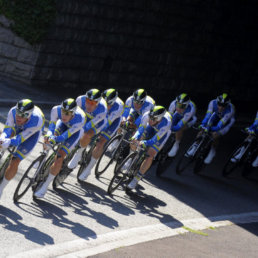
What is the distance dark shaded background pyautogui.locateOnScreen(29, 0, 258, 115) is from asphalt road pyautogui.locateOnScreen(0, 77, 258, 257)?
4637 mm

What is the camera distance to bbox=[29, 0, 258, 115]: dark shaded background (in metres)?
20.7

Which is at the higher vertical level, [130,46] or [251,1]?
[251,1]

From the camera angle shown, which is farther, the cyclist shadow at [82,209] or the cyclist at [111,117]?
the cyclist at [111,117]

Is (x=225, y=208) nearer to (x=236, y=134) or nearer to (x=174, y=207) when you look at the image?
(x=174, y=207)

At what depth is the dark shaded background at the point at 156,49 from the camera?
20734 mm

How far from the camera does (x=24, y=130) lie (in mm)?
10438

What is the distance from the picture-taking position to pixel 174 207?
1291 centimetres

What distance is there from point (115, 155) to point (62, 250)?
4.58m

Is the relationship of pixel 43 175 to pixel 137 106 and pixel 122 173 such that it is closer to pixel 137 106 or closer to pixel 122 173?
pixel 122 173

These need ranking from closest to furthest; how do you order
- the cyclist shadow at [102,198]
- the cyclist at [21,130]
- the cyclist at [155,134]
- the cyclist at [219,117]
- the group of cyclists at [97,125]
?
the cyclist at [21,130], the group of cyclists at [97,125], the cyclist shadow at [102,198], the cyclist at [155,134], the cyclist at [219,117]

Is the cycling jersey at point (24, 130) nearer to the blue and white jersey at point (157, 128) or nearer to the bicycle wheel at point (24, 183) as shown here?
the bicycle wheel at point (24, 183)

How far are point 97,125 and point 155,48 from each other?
36.2ft

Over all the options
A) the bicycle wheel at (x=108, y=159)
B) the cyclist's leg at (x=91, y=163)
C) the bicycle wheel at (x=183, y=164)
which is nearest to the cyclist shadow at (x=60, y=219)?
the cyclist's leg at (x=91, y=163)

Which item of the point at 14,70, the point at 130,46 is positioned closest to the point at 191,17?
the point at 130,46
